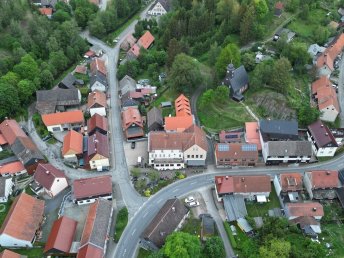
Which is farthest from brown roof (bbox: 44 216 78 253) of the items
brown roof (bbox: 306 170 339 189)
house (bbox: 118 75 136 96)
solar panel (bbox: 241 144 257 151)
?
brown roof (bbox: 306 170 339 189)

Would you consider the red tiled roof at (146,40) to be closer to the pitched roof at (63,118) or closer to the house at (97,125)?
the house at (97,125)

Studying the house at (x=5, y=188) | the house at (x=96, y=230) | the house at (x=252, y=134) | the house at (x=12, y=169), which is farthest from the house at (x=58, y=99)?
the house at (x=252, y=134)

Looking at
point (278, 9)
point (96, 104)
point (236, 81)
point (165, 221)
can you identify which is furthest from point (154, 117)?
point (278, 9)

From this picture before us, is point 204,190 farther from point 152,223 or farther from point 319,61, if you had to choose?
point 319,61

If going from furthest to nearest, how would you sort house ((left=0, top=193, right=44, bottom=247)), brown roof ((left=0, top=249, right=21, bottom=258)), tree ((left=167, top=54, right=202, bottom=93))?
tree ((left=167, top=54, right=202, bottom=93)), house ((left=0, top=193, right=44, bottom=247)), brown roof ((left=0, top=249, right=21, bottom=258))

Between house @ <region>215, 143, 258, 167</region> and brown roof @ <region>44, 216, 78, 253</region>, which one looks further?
house @ <region>215, 143, 258, 167</region>

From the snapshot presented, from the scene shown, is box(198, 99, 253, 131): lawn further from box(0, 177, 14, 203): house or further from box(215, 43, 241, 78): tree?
box(0, 177, 14, 203): house

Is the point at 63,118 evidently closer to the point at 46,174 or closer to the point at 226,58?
the point at 46,174
